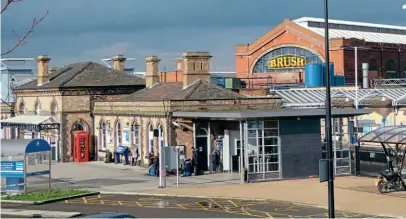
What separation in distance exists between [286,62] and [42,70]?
114 ft

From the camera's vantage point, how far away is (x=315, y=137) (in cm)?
3728

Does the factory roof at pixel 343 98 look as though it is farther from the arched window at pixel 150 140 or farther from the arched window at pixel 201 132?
the arched window at pixel 201 132

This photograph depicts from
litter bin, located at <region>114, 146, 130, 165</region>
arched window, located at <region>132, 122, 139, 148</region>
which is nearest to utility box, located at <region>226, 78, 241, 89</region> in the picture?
litter bin, located at <region>114, 146, 130, 165</region>

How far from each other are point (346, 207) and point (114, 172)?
60.1ft

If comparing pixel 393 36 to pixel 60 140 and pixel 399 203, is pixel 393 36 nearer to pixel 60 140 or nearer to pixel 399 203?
pixel 60 140

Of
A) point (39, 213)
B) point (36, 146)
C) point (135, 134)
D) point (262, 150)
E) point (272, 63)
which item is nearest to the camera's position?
point (39, 213)

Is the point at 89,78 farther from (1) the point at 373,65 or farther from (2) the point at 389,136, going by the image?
(1) the point at 373,65

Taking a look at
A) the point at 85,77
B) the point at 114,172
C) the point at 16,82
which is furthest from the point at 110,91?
the point at 16,82

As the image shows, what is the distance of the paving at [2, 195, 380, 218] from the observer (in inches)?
1005

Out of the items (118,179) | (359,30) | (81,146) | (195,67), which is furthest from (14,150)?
(359,30)

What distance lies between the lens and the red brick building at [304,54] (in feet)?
252

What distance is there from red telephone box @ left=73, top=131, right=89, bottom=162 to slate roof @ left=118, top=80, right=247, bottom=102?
480cm

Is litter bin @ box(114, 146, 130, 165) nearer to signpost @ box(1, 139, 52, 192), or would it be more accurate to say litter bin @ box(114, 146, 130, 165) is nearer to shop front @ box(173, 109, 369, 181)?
shop front @ box(173, 109, 369, 181)

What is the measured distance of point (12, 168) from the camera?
103ft
